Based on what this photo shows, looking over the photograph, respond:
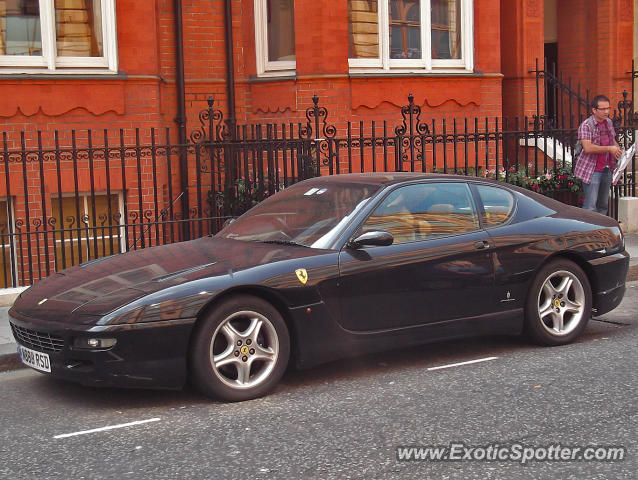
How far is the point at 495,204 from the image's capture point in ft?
23.8

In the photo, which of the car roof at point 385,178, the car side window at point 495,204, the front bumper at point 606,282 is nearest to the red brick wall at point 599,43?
the front bumper at point 606,282

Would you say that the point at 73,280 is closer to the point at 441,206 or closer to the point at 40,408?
the point at 40,408

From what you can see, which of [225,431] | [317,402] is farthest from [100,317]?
[317,402]

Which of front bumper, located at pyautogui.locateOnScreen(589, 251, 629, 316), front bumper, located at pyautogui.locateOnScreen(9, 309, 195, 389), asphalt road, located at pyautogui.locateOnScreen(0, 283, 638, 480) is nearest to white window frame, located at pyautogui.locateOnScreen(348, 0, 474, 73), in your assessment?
front bumper, located at pyautogui.locateOnScreen(589, 251, 629, 316)

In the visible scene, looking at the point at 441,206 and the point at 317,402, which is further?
the point at 441,206

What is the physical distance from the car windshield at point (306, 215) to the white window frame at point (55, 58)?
17.9ft

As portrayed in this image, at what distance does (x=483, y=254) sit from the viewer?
22.7 ft

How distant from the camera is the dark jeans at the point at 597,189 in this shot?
1173cm

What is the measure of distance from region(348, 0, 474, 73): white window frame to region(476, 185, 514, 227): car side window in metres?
6.64

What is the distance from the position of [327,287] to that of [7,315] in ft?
12.9

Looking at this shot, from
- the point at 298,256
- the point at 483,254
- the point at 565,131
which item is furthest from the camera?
the point at 565,131

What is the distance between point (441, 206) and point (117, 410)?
2.75 m

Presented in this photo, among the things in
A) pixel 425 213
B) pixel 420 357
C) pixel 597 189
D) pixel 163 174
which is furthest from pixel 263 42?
pixel 420 357

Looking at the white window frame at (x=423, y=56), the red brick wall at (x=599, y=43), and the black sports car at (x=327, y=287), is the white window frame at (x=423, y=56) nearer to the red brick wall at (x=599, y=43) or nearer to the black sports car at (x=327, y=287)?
the red brick wall at (x=599, y=43)
